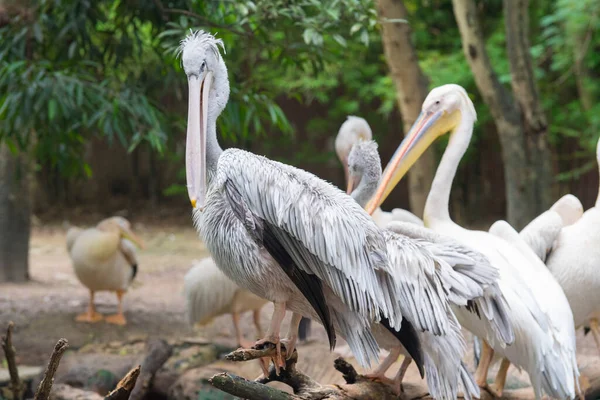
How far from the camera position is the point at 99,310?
258 inches

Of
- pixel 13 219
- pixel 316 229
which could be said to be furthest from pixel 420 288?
pixel 13 219

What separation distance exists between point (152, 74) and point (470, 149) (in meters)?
6.94

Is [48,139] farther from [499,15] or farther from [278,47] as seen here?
[499,15]

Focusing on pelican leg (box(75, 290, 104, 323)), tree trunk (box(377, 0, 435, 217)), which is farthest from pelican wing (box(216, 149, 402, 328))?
tree trunk (box(377, 0, 435, 217))

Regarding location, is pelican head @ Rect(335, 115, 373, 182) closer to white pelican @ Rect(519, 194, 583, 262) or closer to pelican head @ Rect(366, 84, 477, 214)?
pelican head @ Rect(366, 84, 477, 214)

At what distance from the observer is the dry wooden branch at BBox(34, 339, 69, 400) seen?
2709 millimetres

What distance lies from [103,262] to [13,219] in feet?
5.47

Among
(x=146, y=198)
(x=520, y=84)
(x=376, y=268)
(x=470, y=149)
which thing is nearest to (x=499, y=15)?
(x=470, y=149)

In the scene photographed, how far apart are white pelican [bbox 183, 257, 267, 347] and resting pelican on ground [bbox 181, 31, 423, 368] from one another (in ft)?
8.58

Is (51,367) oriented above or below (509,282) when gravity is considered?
below

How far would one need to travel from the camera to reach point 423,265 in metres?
2.72

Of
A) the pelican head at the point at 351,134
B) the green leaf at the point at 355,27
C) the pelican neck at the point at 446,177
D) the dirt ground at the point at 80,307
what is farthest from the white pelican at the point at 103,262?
the pelican neck at the point at 446,177

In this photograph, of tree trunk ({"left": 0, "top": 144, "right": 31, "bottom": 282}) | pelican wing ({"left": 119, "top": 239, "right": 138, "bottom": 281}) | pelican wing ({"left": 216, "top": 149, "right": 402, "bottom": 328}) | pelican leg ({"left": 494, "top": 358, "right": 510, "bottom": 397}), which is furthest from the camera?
tree trunk ({"left": 0, "top": 144, "right": 31, "bottom": 282})

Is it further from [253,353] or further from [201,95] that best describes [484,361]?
[201,95]
